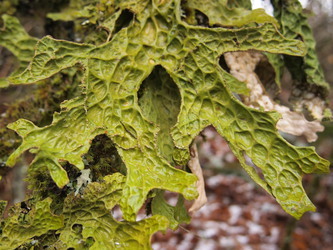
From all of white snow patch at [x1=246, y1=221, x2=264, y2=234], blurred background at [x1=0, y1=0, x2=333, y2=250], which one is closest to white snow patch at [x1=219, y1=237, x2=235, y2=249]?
blurred background at [x1=0, y1=0, x2=333, y2=250]

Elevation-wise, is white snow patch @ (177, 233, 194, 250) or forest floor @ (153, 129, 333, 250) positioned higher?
forest floor @ (153, 129, 333, 250)

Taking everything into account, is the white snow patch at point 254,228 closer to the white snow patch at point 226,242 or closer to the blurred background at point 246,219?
the blurred background at point 246,219

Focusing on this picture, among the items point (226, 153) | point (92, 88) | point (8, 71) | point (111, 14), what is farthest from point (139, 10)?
point (226, 153)

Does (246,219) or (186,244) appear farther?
(246,219)

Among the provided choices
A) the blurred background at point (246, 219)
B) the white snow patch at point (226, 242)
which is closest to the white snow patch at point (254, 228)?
the blurred background at point (246, 219)

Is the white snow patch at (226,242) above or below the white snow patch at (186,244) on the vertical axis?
above

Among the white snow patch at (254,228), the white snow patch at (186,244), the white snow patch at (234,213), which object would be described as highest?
the white snow patch at (254,228)

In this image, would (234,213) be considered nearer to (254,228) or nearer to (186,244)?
(254,228)

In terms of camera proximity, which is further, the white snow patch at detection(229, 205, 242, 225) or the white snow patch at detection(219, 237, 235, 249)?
the white snow patch at detection(229, 205, 242, 225)

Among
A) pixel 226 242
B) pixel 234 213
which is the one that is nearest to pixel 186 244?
pixel 226 242

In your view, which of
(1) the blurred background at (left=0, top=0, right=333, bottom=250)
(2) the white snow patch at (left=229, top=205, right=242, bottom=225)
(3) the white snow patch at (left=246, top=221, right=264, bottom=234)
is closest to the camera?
(1) the blurred background at (left=0, top=0, right=333, bottom=250)

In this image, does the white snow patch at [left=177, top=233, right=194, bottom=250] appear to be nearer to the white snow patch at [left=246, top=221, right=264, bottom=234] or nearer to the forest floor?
the forest floor

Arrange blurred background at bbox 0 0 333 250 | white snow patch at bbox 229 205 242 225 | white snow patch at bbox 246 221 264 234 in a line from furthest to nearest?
white snow patch at bbox 229 205 242 225 < white snow patch at bbox 246 221 264 234 < blurred background at bbox 0 0 333 250
